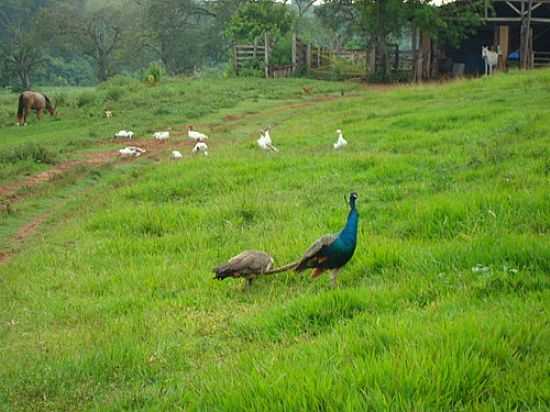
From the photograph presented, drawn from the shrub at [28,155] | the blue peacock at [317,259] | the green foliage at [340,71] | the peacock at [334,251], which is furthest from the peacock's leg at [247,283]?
the green foliage at [340,71]

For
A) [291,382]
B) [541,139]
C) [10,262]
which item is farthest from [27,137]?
[291,382]

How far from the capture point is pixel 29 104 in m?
23.7

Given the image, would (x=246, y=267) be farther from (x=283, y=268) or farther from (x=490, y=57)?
(x=490, y=57)

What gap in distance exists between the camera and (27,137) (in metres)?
20.0

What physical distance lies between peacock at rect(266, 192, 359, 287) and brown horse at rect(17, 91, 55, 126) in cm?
2027

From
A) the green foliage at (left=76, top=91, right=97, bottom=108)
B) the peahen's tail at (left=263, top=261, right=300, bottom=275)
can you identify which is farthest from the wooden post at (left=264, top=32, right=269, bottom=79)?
the peahen's tail at (left=263, top=261, right=300, bottom=275)

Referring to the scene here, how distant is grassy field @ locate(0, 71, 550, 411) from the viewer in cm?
370

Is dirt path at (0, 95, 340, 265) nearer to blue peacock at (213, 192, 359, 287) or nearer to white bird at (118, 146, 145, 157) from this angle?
white bird at (118, 146, 145, 157)

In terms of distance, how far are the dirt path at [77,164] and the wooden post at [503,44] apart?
1357cm

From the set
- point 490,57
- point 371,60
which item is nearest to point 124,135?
point 490,57

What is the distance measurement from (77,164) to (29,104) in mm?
9886

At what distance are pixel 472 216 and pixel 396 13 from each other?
2767cm

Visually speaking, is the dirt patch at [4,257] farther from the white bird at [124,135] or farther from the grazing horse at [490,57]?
the grazing horse at [490,57]

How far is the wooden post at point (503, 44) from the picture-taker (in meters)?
32.0
